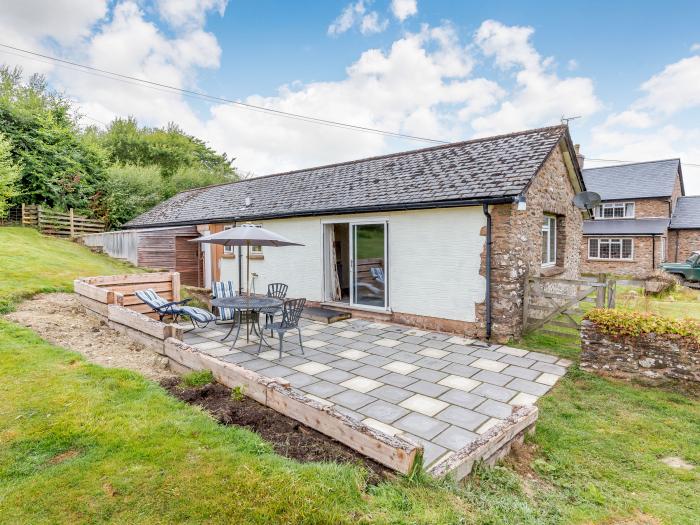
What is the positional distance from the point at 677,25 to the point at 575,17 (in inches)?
139

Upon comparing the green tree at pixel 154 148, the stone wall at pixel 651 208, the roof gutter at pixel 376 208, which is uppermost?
the green tree at pixel 154 148

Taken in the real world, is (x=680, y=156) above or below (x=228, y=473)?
above

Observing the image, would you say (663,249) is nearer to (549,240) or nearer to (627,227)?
(627,227)

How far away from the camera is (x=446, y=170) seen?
9195 millimetres

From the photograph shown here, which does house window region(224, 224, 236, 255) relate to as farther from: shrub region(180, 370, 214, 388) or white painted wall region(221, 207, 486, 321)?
shrub region(180, 370, 214, 388)

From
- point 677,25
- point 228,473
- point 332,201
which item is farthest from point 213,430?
point 677,25

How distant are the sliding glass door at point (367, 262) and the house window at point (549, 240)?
13.8 feet

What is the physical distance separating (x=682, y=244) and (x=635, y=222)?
3659 mm

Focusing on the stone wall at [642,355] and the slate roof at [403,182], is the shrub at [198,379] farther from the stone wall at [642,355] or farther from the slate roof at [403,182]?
the slate roof at [403,182]

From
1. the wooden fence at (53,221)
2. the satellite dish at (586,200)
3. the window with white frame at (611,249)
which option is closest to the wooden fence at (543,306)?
the satellite dish at (586,200)

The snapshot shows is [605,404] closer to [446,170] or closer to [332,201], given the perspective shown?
[446,170]

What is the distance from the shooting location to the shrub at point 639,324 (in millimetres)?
5037

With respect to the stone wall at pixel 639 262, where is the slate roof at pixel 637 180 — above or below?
above

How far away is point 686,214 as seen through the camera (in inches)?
945
